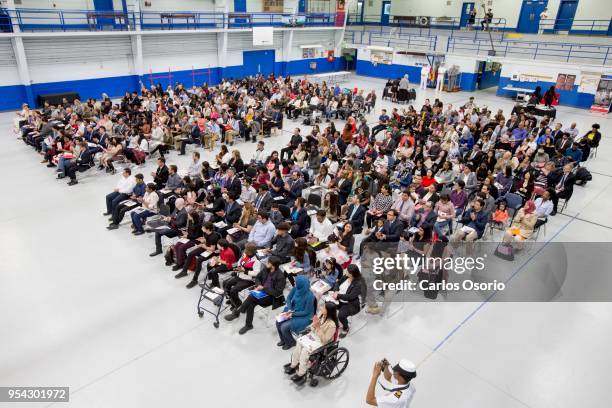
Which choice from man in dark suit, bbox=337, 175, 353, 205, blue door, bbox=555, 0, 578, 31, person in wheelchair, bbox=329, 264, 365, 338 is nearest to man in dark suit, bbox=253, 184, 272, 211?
man in dark suit, bbox=337, 175, 353, 205

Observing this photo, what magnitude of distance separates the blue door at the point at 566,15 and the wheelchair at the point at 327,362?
101ft

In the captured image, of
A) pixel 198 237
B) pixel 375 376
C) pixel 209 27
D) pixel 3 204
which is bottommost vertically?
pixel 3 204

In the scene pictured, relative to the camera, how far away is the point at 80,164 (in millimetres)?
12297

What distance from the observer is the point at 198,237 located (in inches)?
322

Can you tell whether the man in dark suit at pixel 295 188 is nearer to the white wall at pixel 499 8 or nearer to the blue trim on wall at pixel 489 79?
the blue trim on wall at pixel 489 79

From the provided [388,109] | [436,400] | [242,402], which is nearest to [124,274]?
[242,402]

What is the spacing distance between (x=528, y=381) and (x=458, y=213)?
431 cm

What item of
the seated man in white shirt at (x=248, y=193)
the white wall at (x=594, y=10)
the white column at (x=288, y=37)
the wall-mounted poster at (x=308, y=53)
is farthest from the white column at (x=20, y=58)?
the white wall at (x=594, y=10)

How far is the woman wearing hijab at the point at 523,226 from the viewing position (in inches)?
341

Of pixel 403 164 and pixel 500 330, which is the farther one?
pixel 403 164

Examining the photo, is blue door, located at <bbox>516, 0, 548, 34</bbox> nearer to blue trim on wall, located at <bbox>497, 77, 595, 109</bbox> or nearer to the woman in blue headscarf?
blue trim on wall, located at <bbox>497, 77, 595, 109</bbox>

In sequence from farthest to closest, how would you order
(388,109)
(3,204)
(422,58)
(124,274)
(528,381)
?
(422,58), (388,109), (3,204), (124,274), (528,381)

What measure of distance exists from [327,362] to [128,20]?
22001 millimetres

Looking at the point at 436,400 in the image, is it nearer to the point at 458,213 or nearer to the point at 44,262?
the point at 458,213
